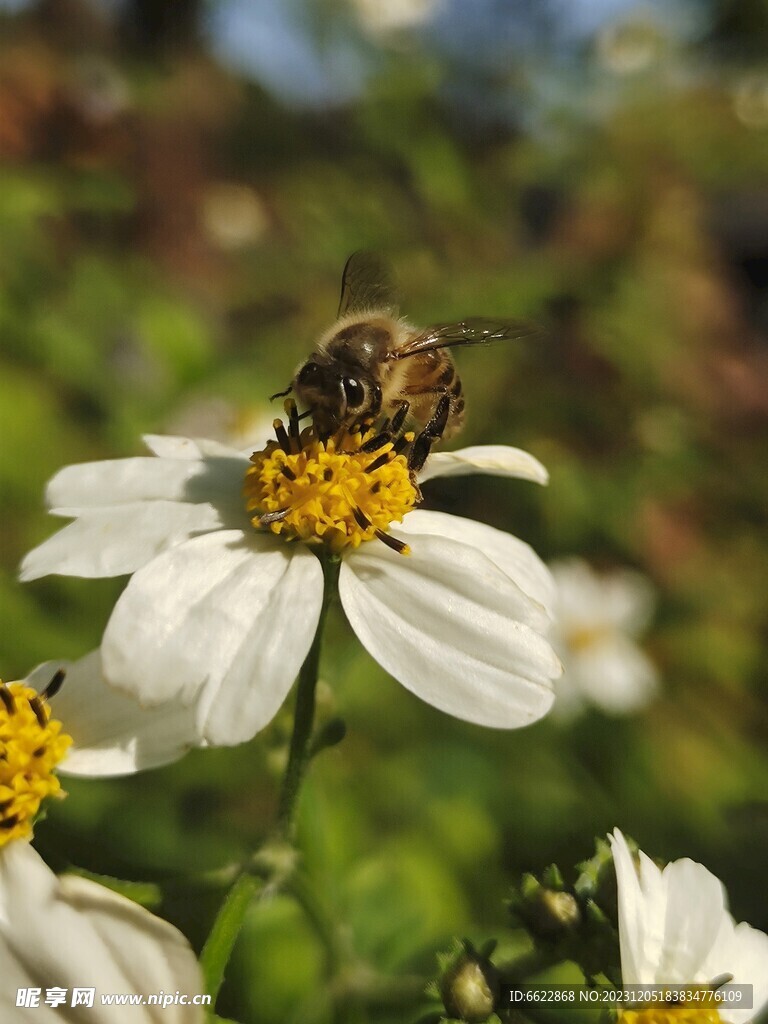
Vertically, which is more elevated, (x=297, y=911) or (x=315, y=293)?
(x=315, y=293)

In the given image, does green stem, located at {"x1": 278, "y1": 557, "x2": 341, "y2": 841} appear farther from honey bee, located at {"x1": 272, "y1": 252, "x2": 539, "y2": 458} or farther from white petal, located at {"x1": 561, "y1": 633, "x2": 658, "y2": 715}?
white petal, located at {"x1": 561, "y1": 633, "x2": 658, "y2": 715}

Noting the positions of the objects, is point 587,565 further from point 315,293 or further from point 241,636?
point 241,636

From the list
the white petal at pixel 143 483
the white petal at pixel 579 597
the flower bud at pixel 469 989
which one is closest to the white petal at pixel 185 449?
the white petal at pixel 143 483

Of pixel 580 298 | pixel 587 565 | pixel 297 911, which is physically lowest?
pixel 297 911

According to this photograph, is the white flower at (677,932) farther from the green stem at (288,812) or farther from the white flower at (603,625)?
the white flower at (603,625)

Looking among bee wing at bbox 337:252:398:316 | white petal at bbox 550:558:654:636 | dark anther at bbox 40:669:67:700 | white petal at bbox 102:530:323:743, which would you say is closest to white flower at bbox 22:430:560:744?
white petal at bbox 102:530:323:743

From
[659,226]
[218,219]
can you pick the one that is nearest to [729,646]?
[659,226]
